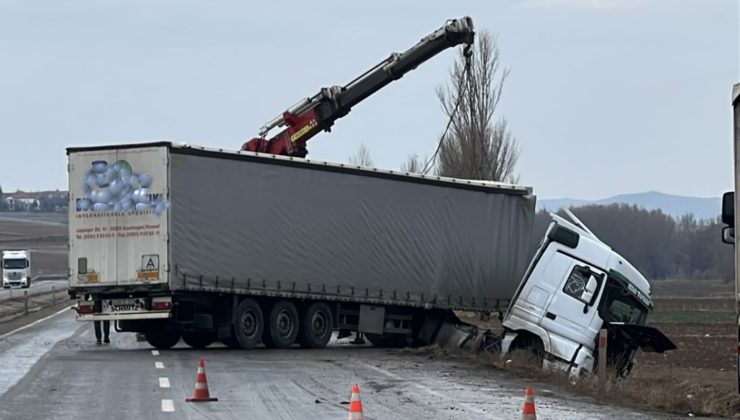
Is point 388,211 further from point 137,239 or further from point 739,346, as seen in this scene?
point 739,346

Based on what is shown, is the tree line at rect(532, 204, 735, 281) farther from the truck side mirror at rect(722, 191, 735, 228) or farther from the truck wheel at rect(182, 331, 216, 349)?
the truck side mirror at rect(722, 191, 735, 228)

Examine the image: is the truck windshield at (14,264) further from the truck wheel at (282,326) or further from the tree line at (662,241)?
the truck wheel at (282,326)

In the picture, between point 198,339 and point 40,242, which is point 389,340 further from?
point 40,242

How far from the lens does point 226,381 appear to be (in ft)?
64.5

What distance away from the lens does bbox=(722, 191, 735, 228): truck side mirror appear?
15143 millimetres

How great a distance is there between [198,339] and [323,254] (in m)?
3.01

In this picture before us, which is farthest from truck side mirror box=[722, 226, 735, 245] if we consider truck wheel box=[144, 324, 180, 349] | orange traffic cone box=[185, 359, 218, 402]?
truck wheel box=[144, 324, 180, 349]

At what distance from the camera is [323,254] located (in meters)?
28.6

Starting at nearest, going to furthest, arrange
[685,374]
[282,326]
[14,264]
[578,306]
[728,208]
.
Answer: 1. [728,208]
2. [578,306]
3. [282,326]
4. [685,374]
5. [14,264]

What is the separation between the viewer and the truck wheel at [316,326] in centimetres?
2847

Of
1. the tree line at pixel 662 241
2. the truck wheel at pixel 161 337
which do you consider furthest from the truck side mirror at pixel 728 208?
the tree line at pixel 662 241

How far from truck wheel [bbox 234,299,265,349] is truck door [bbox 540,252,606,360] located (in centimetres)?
564

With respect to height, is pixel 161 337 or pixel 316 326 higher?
pixel 316 326

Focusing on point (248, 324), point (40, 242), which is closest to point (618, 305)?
point (248, 324)
